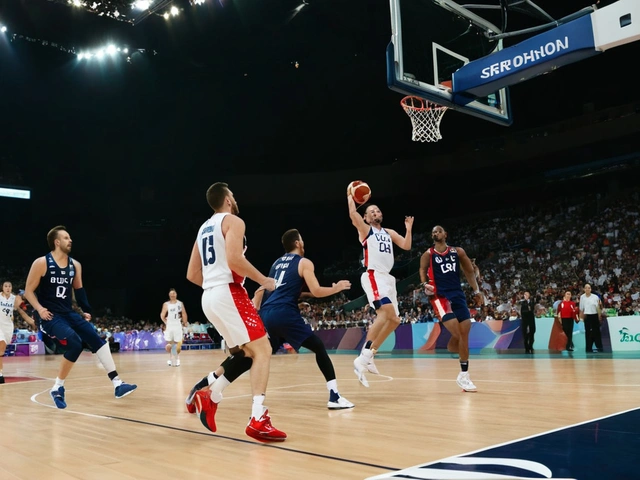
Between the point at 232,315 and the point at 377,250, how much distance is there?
12.5 feet

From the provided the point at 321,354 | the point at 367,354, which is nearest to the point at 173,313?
the point at 367,354

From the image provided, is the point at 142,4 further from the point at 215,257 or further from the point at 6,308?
the point at 215,257

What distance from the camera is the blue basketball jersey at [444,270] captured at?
720 cm

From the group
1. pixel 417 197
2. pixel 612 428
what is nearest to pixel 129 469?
pixel 612 428

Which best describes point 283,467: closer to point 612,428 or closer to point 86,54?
point 612,428

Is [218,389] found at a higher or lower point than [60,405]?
higher

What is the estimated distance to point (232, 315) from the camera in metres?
4.18

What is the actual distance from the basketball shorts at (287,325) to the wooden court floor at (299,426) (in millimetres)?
717

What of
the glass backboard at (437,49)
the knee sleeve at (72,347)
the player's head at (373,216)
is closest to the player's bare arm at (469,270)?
the player's head at (373,216)

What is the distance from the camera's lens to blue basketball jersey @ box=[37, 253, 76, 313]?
6.70 metres

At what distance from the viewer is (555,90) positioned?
26781 mm

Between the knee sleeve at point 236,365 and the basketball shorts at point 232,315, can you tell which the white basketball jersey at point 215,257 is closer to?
the basketball shorts at point 232,315

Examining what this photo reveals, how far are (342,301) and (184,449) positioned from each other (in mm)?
26467

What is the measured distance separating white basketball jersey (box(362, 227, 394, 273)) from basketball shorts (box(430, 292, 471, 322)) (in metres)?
0.83
